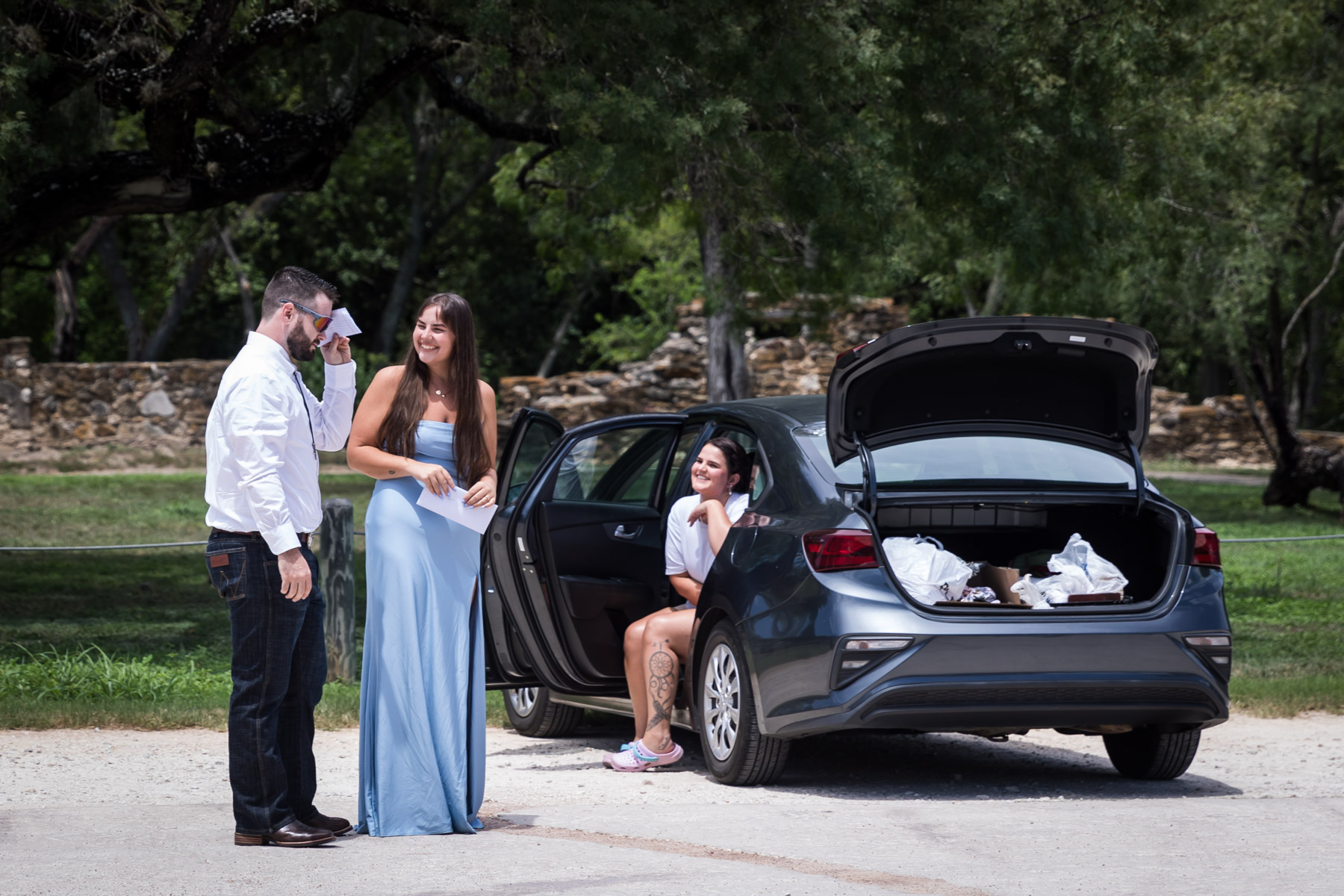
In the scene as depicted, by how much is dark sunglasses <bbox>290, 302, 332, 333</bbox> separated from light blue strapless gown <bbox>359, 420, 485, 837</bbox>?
555 mm

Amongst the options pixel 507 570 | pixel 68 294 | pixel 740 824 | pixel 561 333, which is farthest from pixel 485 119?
pixel 561 333

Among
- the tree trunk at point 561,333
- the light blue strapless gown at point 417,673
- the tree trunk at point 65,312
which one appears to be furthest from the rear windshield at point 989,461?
the tree trunk at point 561,333

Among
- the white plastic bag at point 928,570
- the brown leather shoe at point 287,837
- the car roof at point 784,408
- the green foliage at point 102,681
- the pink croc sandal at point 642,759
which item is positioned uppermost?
the car roof at point 784,408

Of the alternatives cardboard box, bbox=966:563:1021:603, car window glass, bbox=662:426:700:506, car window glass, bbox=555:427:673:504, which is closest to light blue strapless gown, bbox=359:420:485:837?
car window glass, bbox=555:427:673:504

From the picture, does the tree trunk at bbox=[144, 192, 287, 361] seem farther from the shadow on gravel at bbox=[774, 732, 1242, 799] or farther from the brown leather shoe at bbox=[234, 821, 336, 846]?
the brown leather shoe at bbox=[234, 821, 336, 846]

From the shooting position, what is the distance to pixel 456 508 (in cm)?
585

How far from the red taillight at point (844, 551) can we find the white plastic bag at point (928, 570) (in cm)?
14

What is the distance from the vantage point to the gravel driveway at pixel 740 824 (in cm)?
504

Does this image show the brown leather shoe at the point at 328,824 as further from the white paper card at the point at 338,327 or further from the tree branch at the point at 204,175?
the tree branch at the point at 204,175

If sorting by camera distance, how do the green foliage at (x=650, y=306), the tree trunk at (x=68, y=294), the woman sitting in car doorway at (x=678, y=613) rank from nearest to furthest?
1. the woman sitting in car doorway at (x=678, y=613)
2. the tree trunk at (x=68, y=294)
3. the green foliage at (x=650, y=306)

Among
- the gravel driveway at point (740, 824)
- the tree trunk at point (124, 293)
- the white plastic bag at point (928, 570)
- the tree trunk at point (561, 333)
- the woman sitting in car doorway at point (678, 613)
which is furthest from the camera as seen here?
the tree trunk at point (561, 333)

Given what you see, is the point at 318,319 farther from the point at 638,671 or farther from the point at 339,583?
the point at 339,583

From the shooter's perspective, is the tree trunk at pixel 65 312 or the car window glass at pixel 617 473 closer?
the car window glass at pixel 617 473

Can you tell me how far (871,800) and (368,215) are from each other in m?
35.2
